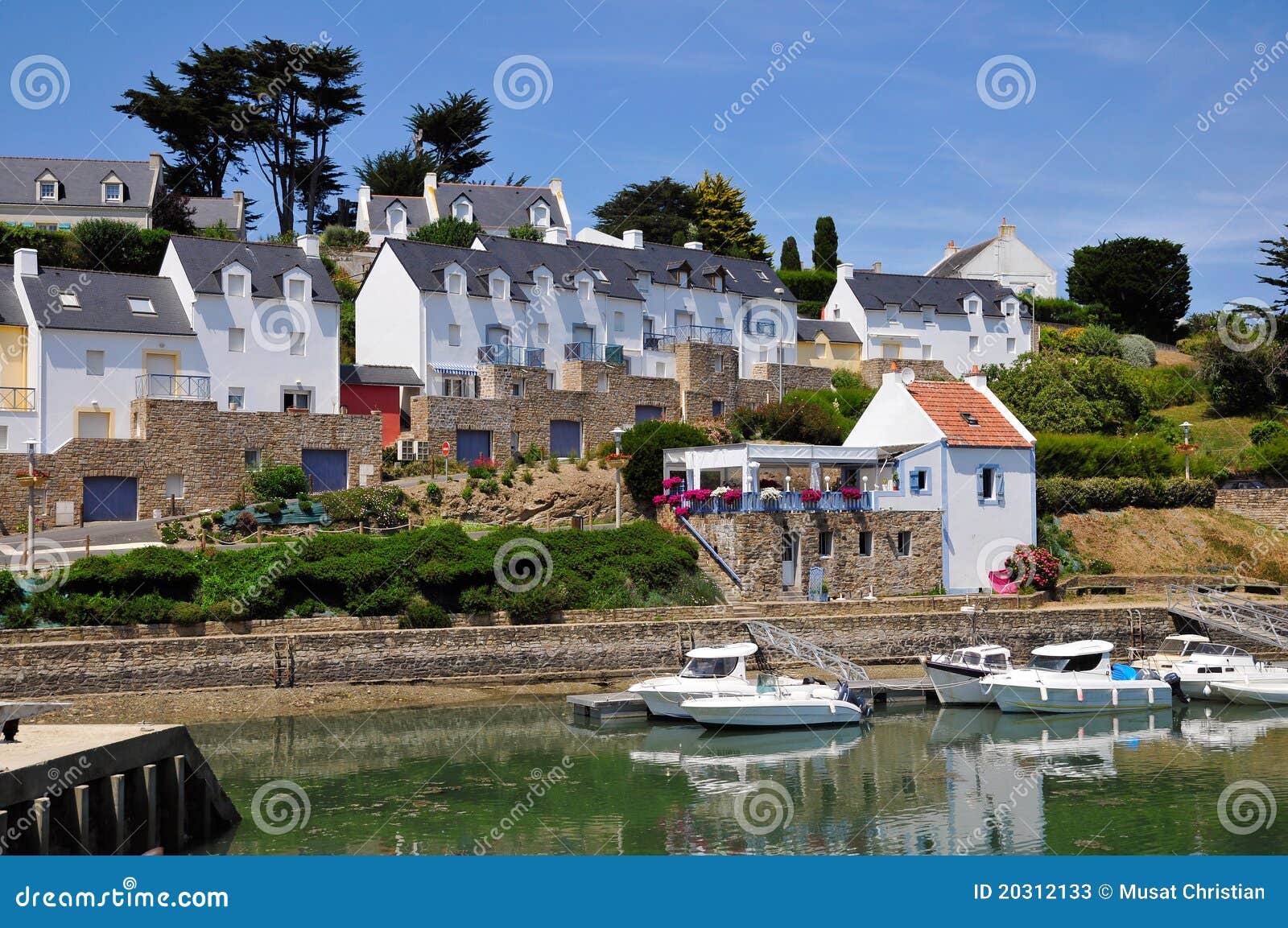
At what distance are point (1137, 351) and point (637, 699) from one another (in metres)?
49.9

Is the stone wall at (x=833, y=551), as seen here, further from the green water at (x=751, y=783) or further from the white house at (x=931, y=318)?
the white house at (x=931, y=318)

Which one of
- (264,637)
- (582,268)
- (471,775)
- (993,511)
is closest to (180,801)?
(471,775)

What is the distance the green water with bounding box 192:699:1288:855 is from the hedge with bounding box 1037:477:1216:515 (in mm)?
15545

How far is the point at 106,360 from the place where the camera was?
4338 cm

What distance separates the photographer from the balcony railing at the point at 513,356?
52.2 meters

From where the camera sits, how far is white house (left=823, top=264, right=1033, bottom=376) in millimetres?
68812

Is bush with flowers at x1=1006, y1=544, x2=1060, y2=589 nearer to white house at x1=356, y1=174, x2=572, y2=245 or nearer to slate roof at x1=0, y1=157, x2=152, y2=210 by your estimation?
white house at x1=356, y1=174, x2=572, y2=245

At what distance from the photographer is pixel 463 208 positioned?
2790 inches

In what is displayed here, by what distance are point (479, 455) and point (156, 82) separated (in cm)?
3643

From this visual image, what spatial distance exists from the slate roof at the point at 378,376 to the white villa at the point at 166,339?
1.30 m
